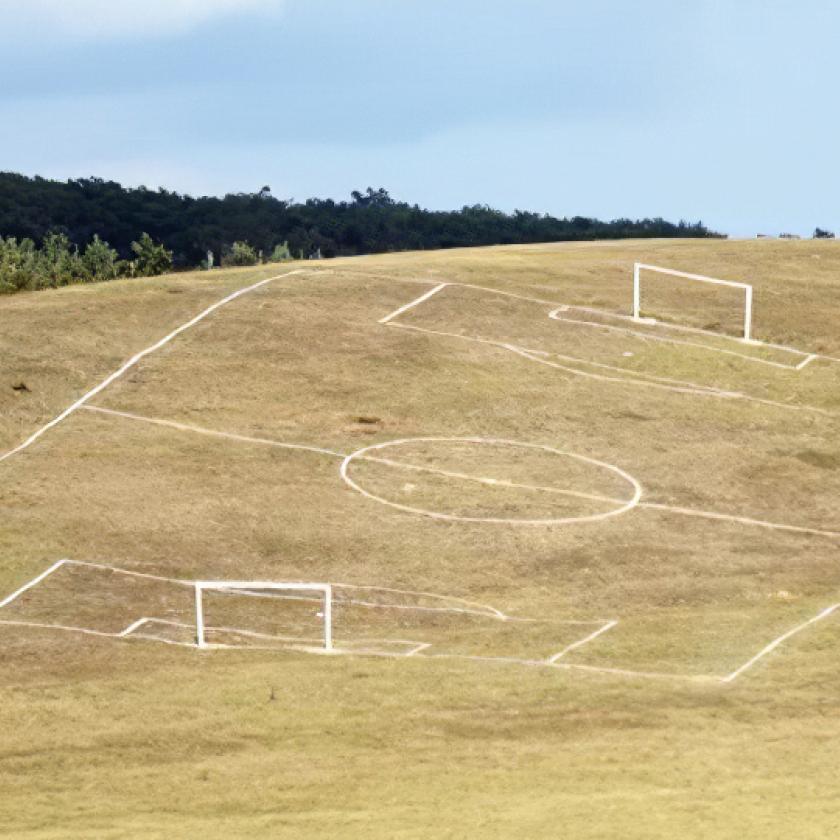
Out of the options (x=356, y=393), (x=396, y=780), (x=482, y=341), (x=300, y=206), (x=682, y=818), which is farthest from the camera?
(x=300, y=206)

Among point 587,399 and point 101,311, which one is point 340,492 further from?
point 101,311

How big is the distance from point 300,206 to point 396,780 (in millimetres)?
124444

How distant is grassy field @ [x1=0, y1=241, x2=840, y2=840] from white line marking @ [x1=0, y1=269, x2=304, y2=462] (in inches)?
11.4

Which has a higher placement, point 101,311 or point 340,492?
point 101,311

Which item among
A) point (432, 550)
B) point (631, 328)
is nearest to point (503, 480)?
point (432, 550)

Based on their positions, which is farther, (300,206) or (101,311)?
(300,206)

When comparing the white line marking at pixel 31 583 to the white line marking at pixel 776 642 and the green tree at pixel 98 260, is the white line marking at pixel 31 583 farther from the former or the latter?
the green tree at pixel 98 260

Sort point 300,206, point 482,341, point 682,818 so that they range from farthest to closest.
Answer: point 300,206 < point 482,341 < point 682,818

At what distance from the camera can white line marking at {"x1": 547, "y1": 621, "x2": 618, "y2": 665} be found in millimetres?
23406

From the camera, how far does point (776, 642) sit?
2414 centimetres

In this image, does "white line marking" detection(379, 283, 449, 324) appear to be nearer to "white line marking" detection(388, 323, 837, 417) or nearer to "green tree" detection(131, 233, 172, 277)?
"white line marking" detection(388, 323, 837, 417)

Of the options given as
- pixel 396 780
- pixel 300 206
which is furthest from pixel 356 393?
pixel 300 206

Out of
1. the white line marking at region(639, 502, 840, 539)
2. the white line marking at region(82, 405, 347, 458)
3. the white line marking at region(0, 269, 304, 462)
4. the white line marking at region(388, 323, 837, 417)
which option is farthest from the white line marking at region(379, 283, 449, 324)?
the white line marking at region(639, 502, 840, 539)

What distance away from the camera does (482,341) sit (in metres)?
42.2
